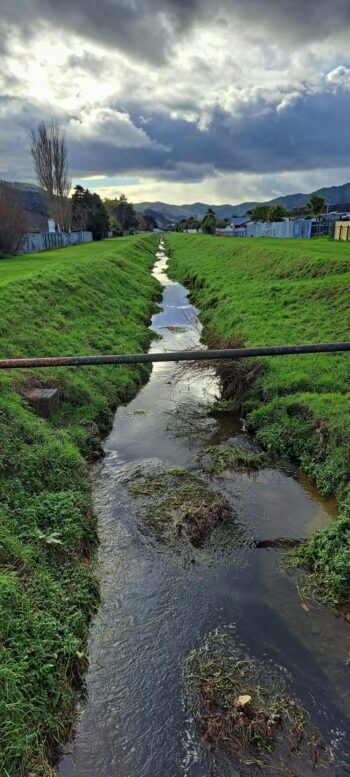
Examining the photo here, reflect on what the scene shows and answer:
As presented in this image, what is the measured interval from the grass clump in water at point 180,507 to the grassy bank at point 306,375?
4.89 ft

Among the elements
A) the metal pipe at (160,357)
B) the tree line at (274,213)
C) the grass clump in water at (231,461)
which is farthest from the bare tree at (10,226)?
the tree line at (274,213)

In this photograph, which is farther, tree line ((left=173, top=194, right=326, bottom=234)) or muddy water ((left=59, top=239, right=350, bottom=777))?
tree line ((left=173, top=194, right=326, bottom=234))

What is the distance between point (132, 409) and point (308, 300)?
968cm

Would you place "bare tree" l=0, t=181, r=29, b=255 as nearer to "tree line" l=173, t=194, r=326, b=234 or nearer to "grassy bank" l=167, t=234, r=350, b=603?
"grassy bank" l=167, t=234, r=350, b=603

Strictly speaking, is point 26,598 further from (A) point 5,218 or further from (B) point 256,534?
(A) point 5,218

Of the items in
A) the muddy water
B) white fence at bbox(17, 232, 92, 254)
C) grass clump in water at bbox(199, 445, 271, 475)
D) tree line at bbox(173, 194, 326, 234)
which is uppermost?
tree line at bbox(173, 194, 326, 234)

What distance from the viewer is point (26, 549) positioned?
5734 millimetres

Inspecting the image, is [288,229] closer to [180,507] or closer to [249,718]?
[180,507]

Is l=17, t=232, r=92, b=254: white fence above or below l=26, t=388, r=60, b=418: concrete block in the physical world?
above

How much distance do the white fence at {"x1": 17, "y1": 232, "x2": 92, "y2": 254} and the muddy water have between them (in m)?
42.9

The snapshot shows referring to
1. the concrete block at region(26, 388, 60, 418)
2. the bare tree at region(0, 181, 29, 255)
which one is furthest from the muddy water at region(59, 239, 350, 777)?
the bare tree at region(0, 181, 29, 255)

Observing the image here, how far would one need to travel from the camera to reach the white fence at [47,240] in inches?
1927

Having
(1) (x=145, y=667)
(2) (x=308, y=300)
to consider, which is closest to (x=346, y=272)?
(2) (x=308, y=300)

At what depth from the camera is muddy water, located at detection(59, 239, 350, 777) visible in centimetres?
441
